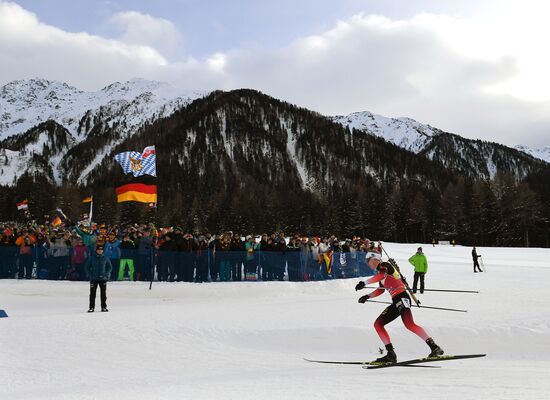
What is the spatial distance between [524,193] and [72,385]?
80.9m

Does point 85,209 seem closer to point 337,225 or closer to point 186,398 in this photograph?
point 337,225

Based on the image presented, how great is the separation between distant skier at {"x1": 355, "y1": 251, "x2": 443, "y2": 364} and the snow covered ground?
36 cm

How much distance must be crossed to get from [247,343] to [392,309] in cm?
327

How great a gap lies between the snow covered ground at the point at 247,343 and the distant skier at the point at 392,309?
36 centimetres

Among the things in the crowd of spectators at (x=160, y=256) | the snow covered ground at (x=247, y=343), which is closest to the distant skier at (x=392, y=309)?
the snow covered ground at (x=247, y=343)

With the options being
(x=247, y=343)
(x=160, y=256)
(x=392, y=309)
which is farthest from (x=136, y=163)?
(x=392, y=309)

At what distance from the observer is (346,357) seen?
904cm

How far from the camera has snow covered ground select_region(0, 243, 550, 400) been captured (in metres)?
6.32

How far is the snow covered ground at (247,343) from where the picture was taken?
6320 mm

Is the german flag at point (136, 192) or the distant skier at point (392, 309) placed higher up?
the german flag at point (136, 192)

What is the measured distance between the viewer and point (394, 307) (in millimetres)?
8227

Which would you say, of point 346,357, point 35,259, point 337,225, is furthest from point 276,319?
point 337,225

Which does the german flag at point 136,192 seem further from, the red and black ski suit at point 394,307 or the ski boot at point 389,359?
the ski boot at point 389,359

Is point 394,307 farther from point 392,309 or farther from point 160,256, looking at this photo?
point 160,256
